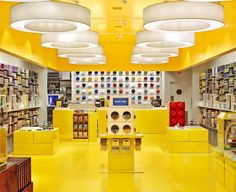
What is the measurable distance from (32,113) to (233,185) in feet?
37.7

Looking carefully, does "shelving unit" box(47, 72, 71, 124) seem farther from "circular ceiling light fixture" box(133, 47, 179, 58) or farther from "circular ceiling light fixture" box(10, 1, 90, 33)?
"circular ceiling light fixture" box(10, 1, 90, 33)

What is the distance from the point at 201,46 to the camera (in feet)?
47.4

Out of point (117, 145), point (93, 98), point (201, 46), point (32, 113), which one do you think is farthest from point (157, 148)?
point (93, 98)

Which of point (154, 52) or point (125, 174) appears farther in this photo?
point (154, 52)

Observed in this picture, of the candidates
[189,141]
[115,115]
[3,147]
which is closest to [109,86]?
[189,141]

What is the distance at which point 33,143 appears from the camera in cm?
1282

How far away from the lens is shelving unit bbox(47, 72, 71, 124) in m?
23.5

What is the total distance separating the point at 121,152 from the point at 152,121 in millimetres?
8825

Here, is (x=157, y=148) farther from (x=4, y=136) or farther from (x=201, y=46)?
(x=4, y=136)

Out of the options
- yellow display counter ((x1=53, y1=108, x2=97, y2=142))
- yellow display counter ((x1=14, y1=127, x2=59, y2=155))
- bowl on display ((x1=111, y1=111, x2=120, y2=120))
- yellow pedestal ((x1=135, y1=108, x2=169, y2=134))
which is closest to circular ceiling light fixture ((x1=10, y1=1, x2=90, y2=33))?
bowl on display ((x1=111, y1=111, x2=120, y2=120))

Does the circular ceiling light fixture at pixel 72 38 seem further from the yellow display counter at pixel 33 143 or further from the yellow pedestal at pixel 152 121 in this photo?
the yellow pedestal at pixel 152 121

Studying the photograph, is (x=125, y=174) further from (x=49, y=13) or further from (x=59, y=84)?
(x=59, y=84)

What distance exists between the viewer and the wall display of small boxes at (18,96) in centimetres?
1332

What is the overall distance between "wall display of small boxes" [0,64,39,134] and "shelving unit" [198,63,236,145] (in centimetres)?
633
